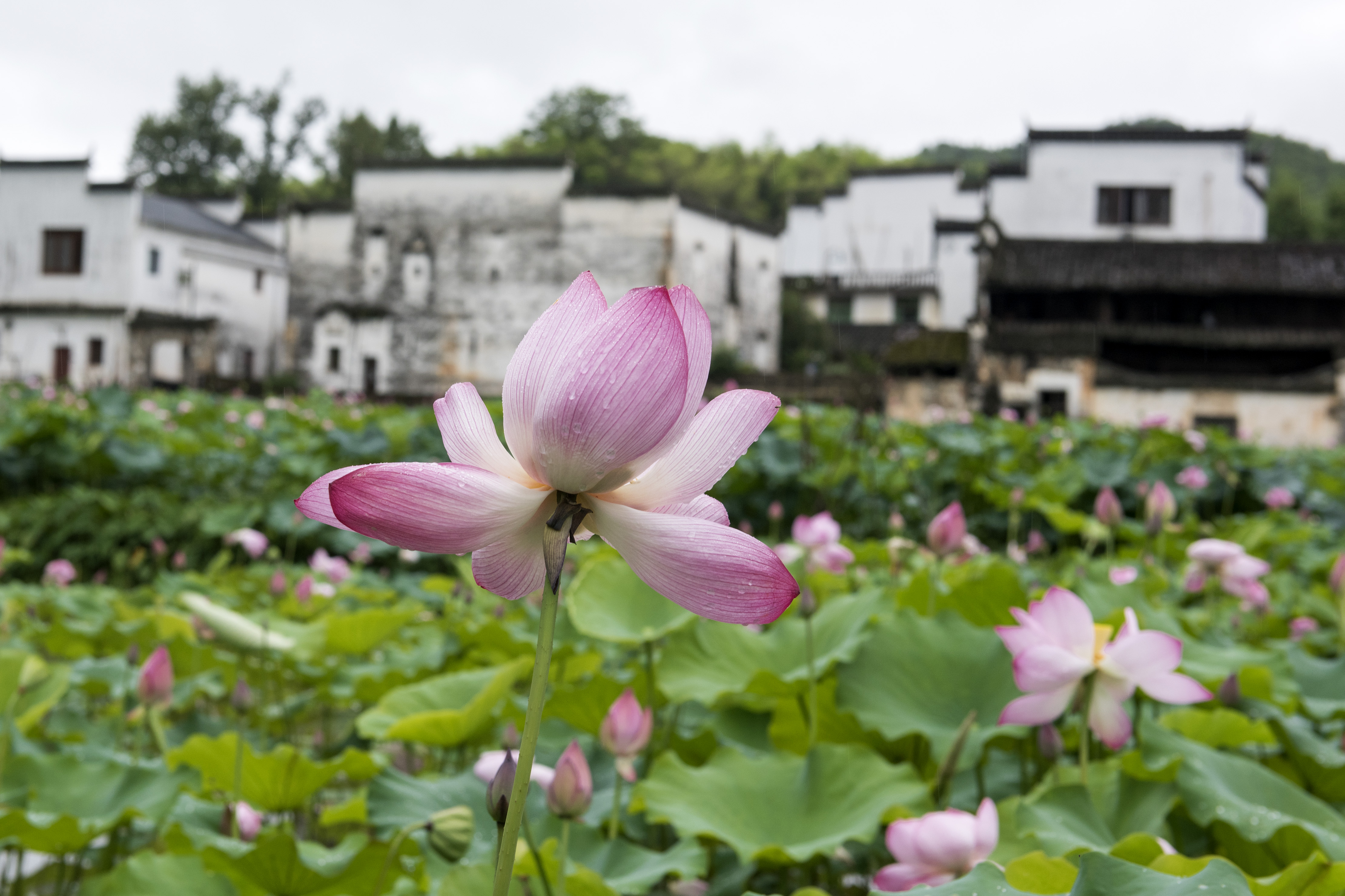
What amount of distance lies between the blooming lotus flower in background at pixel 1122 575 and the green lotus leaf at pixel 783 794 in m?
0.70

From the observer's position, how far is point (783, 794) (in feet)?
3.37

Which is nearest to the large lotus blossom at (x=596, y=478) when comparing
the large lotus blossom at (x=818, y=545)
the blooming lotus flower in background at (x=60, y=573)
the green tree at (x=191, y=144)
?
the large lotus blossom at (x=818, y=545)

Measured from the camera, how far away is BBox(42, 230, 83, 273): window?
779 inches

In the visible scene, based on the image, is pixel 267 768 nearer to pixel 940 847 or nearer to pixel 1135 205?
pixel 940 847

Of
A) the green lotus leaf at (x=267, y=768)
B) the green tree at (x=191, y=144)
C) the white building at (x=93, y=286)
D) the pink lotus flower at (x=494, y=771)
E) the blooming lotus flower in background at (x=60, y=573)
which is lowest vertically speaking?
the blooming lotus flower in background at (x=60, y=573)

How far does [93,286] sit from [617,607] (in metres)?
21.7

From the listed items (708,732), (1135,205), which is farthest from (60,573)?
(1135,205)

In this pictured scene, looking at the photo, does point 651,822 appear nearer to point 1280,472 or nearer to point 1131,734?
point 1131,734

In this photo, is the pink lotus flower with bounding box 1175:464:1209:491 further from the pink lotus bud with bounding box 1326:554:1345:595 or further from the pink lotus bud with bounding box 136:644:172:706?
the pink lotus bud with bounding box 136:644:172:706

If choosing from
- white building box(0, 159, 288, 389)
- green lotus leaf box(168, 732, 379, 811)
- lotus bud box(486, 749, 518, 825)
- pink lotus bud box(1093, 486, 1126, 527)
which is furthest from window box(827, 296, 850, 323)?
lotus bud box(486, 749, 518, 825)

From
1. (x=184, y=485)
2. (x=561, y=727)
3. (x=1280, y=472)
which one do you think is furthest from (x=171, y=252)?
(x=561, y=727)

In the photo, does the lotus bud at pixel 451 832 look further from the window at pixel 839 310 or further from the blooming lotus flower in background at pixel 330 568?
the window at pixel 839 310

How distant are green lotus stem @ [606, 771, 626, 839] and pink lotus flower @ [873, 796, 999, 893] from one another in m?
0.31

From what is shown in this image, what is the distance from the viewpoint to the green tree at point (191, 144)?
30.9 m
